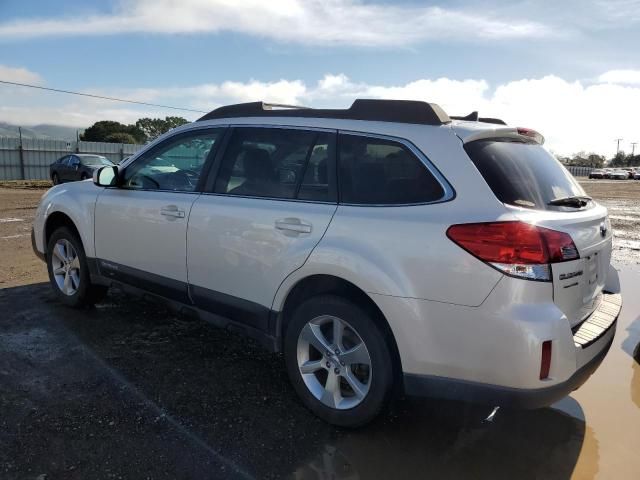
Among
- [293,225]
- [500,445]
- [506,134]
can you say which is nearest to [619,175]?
[506,134]

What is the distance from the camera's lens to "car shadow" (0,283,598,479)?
2715 millimetres

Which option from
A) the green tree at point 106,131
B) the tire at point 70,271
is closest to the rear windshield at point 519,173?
the tire at point 70,271

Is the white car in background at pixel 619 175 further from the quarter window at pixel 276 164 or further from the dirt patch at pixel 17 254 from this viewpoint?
the quarter window at pixel 276 164

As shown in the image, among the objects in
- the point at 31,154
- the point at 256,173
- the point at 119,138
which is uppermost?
the point at 119,138

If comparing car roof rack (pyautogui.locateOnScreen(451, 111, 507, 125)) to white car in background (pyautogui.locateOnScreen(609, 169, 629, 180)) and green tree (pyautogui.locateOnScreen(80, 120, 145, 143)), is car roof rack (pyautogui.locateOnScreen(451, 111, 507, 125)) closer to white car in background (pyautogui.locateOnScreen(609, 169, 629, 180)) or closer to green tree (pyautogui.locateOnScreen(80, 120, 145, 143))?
green tree (pyautogui.locateOnScreen(80, 120, 145, 143))

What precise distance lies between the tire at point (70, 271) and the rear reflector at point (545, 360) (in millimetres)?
3971

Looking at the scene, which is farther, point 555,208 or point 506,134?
point 506,134

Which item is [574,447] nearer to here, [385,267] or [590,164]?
[385,267]

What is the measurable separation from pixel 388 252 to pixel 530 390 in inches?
36.8

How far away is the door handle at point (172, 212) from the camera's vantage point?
12.5 ft

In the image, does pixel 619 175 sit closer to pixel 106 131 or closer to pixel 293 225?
pixel 106 131

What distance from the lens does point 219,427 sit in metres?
3.06

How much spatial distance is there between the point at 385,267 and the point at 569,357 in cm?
98

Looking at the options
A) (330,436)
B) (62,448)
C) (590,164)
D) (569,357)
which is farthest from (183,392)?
(590,164)
